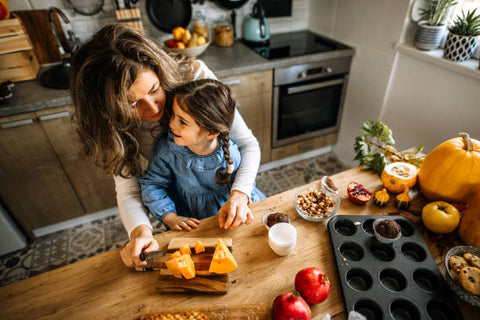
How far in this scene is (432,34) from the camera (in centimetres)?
168

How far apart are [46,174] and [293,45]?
197 cm

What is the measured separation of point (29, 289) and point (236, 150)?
2.71 ft

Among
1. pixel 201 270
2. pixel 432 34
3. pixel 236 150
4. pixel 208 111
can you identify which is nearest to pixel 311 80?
pixel 432 34

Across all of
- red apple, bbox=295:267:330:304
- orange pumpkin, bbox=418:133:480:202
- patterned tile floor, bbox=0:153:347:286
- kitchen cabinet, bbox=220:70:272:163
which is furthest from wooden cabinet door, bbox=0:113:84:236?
orange pumpkin, bbox=418:133:480:202

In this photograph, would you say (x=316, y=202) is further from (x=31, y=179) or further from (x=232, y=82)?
(x=31, y=179)

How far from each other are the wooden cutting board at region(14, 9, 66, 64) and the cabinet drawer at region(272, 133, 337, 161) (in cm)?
176

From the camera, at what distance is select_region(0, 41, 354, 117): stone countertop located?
155 cm

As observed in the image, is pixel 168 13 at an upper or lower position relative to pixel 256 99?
upper

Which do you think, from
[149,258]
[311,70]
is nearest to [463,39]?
[311,70]

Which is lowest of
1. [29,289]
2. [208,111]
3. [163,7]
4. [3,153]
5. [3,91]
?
[3,153]

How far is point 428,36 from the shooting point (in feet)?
5.55

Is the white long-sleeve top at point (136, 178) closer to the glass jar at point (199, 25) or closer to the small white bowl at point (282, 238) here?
the small white bowl at point (282, 238)

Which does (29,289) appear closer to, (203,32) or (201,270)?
(201,270)

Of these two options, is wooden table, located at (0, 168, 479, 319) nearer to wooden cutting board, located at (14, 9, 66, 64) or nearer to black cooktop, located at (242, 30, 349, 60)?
black cooktop, located at (242, 30, 349, 60)
